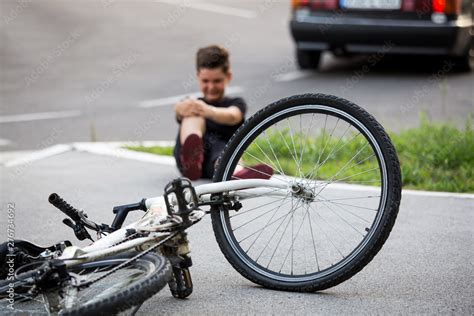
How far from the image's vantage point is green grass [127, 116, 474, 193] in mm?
6648

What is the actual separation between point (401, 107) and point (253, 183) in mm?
6202

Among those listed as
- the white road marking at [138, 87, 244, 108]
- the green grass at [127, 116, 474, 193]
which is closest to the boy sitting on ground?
the green grass at [127, 116, 474, 193]

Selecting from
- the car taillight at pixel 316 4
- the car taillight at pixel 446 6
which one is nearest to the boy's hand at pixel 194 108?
the car taillight at pixel 316 4

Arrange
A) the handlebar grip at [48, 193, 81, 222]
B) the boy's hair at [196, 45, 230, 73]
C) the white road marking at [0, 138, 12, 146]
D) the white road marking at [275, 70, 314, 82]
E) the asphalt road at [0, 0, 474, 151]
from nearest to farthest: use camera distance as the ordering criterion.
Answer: the handlebar grip at [48, 193, 81, 222] < the boy's hair at [196, 45, 230, 73] < the white road marking at [0, 138, 12, 146] < the asphalt road at [0, 0, 474, 151] < the white road marking at [275, 70, 314, 82]

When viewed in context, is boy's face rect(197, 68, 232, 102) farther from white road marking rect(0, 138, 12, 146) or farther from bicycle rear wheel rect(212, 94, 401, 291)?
white road marking rect(0, 138, 12, 146)

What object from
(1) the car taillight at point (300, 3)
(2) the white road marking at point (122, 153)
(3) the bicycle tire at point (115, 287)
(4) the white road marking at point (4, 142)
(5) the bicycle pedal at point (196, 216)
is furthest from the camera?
(1) the car taillight at point (300, 3)

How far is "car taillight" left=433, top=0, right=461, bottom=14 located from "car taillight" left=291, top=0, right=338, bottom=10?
1286 mm

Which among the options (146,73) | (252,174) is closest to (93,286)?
(252,174)

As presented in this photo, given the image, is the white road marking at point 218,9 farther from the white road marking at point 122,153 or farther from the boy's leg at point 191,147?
the boy's leg at point 191,147

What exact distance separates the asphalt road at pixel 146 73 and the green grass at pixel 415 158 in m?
1.54

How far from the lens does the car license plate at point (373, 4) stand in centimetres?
1123

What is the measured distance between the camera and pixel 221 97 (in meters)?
6.61

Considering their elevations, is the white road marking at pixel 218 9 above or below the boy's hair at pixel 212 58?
below

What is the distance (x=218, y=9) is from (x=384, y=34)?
24.9 feet
